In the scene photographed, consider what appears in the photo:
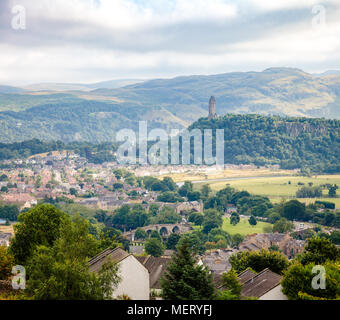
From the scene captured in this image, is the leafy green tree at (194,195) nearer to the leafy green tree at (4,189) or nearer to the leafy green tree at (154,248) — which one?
the leafy green tree at (4,189)

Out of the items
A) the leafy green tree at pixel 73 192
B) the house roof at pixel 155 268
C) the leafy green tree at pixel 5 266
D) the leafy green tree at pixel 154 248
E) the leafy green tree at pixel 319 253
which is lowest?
the leafy green tree at pixel 73 192

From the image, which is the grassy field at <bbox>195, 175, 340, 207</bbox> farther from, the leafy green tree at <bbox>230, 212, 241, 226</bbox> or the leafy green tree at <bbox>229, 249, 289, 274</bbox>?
the leafy green tree at <bbox>229, 249, 289, 274</bbox>

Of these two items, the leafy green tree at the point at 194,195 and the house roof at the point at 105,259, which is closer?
the house roof at the point at 105,259

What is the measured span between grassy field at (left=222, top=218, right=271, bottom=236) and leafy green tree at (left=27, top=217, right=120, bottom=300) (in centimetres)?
5531

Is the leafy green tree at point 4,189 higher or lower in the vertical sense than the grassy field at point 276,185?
lower

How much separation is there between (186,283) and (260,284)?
10.9 ft

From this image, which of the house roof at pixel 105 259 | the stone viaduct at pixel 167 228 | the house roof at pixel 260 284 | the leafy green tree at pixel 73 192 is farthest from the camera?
the leafy green tree at pixel 73 192

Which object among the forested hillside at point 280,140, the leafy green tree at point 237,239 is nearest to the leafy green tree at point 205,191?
the leafy green tree at point 237,239

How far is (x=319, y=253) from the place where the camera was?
2502cm

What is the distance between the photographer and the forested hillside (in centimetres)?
16775

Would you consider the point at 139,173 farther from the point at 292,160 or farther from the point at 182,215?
the point at 182,215

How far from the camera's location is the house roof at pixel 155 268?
74.8 feet

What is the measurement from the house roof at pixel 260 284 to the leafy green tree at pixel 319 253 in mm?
4082
